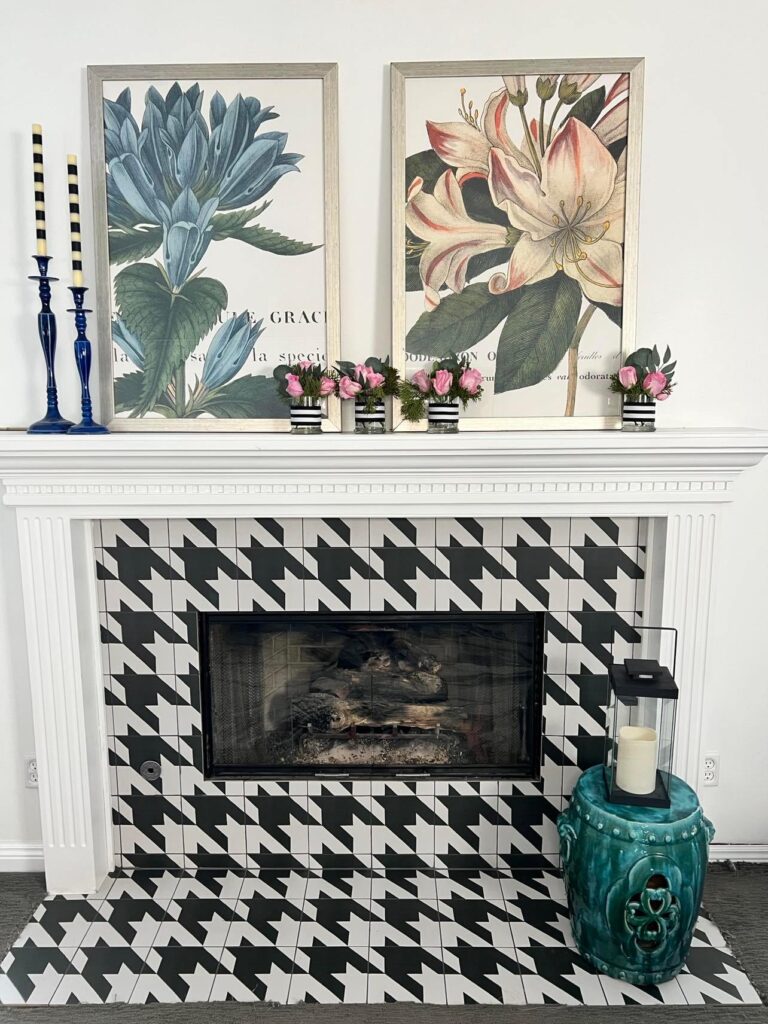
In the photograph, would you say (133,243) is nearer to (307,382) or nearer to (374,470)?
(307,382)

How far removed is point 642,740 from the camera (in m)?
2.11

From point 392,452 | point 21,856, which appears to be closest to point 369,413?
point 392,452

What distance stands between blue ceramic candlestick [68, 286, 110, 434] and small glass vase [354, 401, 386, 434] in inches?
27.7

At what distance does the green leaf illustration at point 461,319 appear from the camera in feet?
7.45

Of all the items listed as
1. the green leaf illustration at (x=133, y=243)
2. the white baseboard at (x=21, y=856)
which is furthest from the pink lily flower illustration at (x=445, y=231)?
the white baseboard at (x=21, y=856)

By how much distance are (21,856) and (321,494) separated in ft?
5.07

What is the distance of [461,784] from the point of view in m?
2.51

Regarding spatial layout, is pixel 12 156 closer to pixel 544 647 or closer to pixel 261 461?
pixel 261 461

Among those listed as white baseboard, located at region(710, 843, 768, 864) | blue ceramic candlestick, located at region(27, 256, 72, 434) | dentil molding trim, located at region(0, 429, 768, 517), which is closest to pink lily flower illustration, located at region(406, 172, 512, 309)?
dentil molding trim, located at region(0, 429, 768, 517)

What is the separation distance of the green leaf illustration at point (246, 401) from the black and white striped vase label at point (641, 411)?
952mm

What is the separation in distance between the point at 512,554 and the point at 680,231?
102 cm

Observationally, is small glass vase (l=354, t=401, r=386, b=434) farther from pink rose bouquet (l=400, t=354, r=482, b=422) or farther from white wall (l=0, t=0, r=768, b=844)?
white wall (l=0, t=0, r=768, b=844)

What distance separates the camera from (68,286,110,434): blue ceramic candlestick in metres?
2.20

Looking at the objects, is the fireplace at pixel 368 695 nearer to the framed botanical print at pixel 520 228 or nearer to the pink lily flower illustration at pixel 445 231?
the framed botanical print at pixel 520 228
